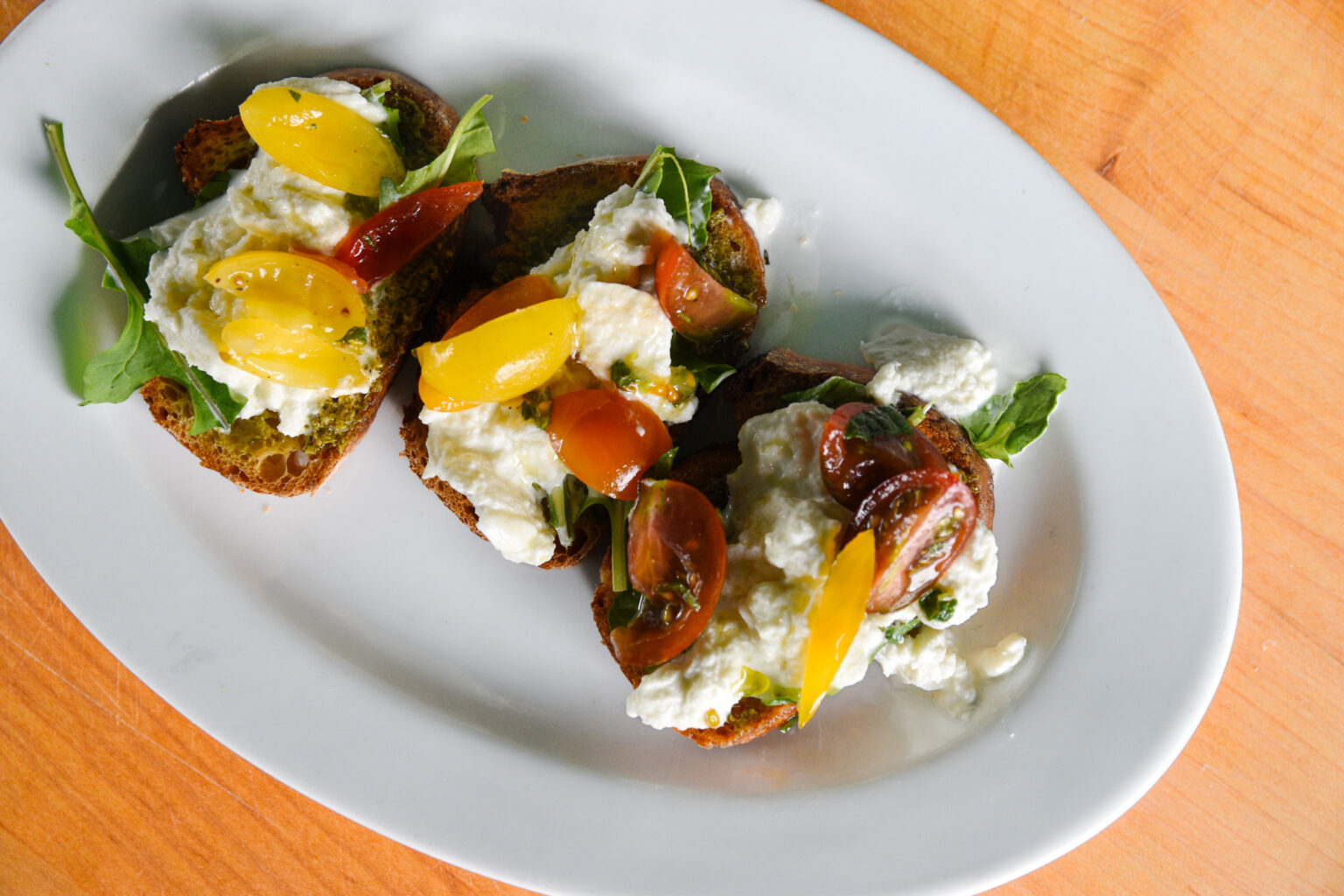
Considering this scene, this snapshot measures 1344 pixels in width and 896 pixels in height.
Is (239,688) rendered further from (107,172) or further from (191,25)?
(191,25)

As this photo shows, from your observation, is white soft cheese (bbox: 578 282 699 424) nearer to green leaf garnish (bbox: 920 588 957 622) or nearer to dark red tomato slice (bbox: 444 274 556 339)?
dark red tomato slice (bbox: 444 274 556 339)

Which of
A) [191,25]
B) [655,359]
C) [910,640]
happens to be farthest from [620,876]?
[191,25]

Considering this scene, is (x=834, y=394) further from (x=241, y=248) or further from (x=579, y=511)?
(x=241, y=248)

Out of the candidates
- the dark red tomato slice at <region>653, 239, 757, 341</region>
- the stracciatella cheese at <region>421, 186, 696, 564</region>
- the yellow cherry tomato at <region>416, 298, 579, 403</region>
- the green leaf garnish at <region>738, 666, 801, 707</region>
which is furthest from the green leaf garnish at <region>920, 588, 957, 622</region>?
the yellow cherry tomato at <region>416, 298, 579, 403</region>

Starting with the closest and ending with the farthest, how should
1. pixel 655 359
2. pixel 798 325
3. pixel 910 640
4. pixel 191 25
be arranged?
1. pixel 655 359
2. pixel 910 640
3. pixel 191 25
4. pixel 798 325

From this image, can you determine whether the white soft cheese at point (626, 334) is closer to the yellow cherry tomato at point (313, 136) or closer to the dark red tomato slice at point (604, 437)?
the dark red tomato slice at point (604, 437)

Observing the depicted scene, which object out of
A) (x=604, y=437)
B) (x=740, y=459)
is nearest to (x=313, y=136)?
(x=604, y=437)

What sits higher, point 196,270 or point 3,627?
point 196,270

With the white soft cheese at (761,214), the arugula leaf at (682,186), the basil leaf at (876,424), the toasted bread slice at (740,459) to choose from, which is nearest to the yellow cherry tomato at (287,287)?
the arugula leaf at (682,186)
